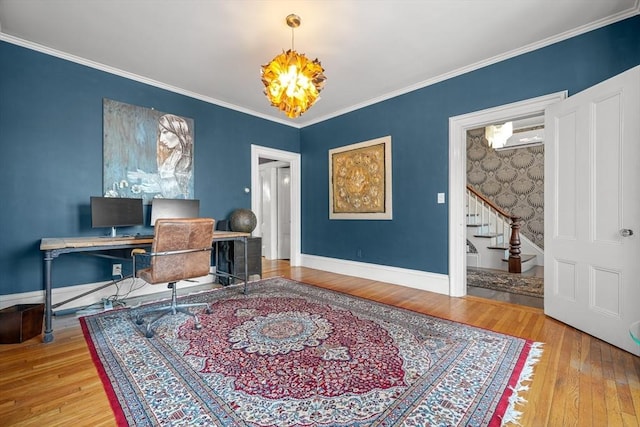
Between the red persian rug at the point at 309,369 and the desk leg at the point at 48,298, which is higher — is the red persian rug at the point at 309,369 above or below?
below

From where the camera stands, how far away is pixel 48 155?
117 inches

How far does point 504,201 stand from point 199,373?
6661 millimetres

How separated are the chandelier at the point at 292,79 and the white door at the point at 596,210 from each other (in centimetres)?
224

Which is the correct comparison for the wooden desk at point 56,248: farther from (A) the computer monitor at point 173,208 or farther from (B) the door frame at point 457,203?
(B) the door frame at point 457,203

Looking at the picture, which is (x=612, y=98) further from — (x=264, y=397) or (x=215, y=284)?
(x=215, y=284)

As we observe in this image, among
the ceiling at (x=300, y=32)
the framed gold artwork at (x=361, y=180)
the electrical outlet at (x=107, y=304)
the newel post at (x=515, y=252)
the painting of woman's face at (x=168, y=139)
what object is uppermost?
the ceiling at (x=300, y=32)

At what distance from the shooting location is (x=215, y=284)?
13.4 ft

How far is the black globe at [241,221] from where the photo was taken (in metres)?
4.20

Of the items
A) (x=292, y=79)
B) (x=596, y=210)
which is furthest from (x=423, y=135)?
(x=292, y=79)

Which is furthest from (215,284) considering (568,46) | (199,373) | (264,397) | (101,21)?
(568,46)

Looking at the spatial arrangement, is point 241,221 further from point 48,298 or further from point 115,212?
point 48,298

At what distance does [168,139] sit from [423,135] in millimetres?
3420

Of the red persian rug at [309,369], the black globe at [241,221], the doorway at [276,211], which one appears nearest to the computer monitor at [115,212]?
the red persian rug at [309,369]

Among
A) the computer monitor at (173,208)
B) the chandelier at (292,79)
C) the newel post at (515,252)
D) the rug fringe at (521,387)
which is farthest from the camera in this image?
the newel post at (515,252)
